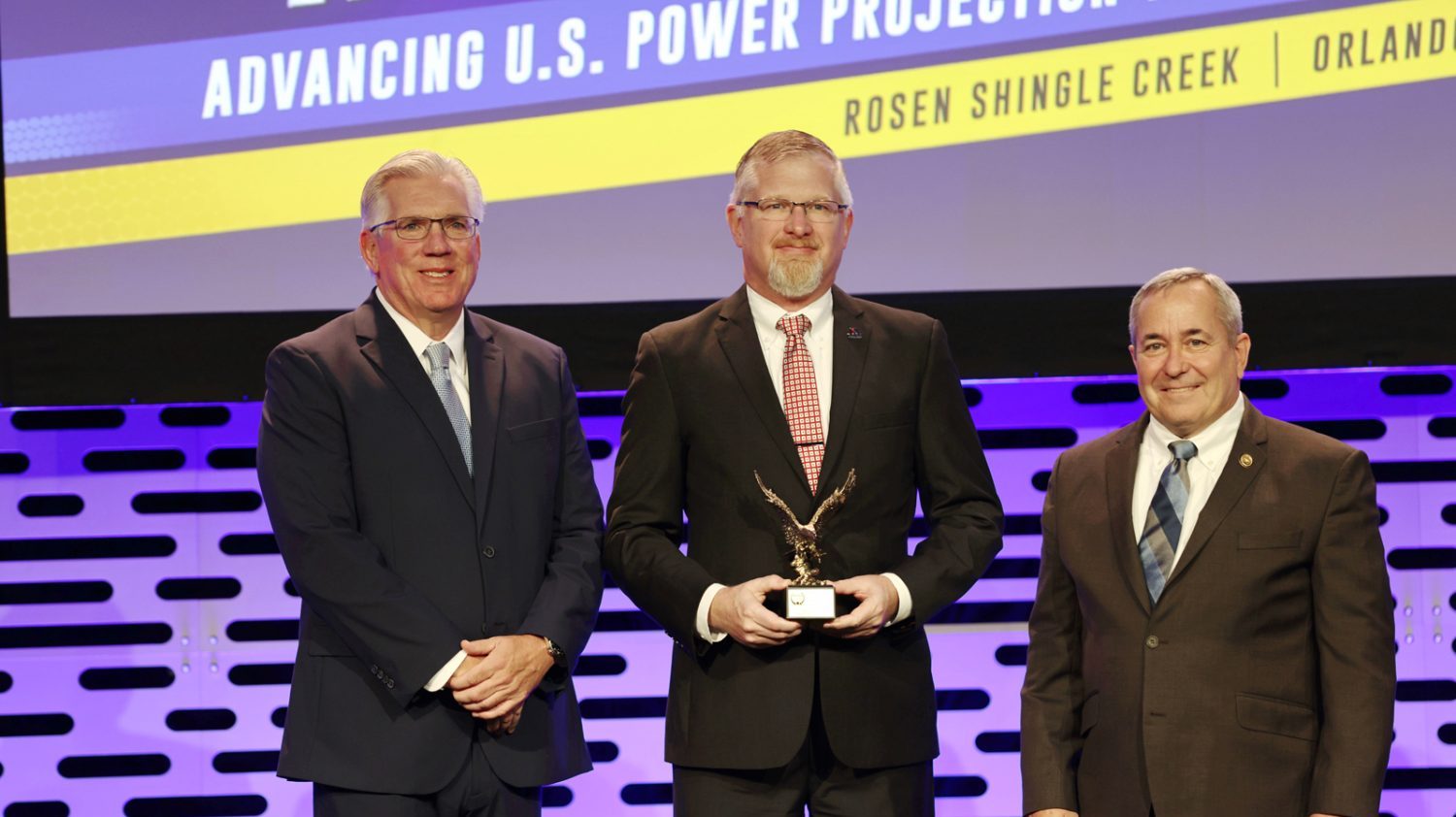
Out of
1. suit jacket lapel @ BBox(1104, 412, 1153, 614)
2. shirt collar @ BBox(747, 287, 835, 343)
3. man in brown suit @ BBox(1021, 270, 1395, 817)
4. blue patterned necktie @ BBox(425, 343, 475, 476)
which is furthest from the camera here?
shirt collar @ BBox(747, 287, 835, 343)

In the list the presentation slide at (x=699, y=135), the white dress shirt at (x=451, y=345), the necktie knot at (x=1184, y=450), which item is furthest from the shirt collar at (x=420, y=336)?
the necktie knot at (x=1184, y=450)

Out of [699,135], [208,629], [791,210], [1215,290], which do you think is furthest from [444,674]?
[208,629]

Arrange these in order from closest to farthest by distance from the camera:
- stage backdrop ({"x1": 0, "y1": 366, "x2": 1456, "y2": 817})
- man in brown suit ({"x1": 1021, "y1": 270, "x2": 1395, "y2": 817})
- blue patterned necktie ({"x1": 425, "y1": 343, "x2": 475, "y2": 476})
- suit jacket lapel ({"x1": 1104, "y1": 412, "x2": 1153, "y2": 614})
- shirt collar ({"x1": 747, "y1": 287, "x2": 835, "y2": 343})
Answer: man in brown suit ({"x1": 1021, "y1": 270, "x2": 1395, "y2": 817}), suit jacket lapel ({"x1": 1104, "y1": 412, "x2": 1153, "y2": 614}), blue patterned necktie ({"x1": 425, "y1": 343, "x2": 475, "y2": 476}), shirt collar ({"x1": 747, "y1": 287, "x2": 835, "y2": 343}), stage backdrop ({"x1": 0, "y1": 366, "x2": 1456, "y2": 817})

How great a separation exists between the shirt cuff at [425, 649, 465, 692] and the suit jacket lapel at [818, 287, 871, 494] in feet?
2.43

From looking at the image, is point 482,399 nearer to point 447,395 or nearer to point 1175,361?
point 447,395

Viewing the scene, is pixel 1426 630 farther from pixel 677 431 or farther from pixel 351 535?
pixel 351 535

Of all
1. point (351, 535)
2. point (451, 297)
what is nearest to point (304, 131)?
point (451, 297)

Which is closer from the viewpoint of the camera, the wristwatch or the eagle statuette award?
the eagle statuette award

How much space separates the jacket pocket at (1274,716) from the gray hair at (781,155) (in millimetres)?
1192

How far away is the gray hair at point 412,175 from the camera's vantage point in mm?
2908

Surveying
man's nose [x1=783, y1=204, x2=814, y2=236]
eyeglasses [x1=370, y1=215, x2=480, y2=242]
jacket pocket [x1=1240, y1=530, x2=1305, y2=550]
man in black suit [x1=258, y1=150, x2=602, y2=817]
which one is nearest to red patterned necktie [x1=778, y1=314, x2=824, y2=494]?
man's nose [x1=783, y1=204, x2=814, y2=236]

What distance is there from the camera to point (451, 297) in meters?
2.87

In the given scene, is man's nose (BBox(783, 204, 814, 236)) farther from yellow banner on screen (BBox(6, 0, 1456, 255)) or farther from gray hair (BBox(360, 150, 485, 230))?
yellow banner on screen (BBox(6, 0, 1456, 255))

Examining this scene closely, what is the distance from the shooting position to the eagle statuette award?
257 centimetres
